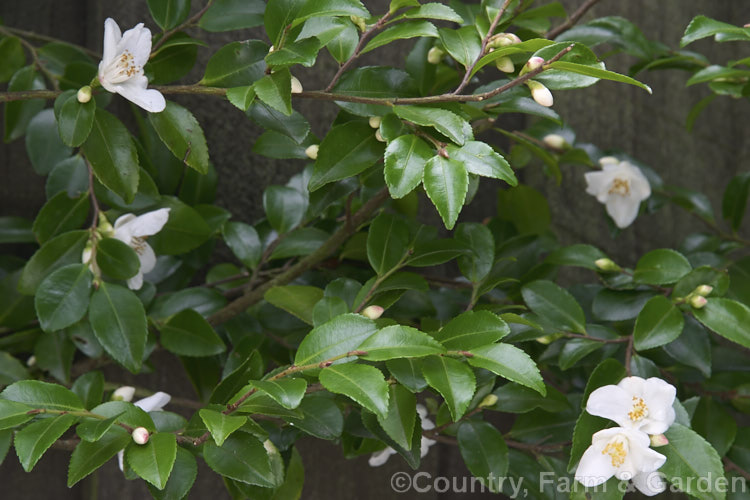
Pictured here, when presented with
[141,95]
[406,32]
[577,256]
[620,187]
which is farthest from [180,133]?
[620,187]

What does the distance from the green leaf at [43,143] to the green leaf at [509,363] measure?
0.66 meters

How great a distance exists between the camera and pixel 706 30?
41.6 inches

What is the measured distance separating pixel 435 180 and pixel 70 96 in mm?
433

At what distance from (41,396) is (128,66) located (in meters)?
0.37

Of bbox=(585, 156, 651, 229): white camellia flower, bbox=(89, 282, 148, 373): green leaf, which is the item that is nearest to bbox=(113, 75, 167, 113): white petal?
bbox=(89, 282, 148, 373): green leaf

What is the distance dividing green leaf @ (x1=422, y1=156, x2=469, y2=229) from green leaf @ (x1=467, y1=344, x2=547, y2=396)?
0.48 feet

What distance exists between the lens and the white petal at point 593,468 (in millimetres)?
910

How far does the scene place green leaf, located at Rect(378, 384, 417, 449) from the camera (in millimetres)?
883

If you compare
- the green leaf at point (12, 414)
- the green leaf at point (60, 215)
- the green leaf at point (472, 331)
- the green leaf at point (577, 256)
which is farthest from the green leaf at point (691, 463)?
the green leaf at point (60, 215)

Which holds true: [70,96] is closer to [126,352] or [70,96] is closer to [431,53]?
[126,352]

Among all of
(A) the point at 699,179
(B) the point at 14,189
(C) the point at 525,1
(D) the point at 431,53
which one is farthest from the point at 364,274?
(A) the point at 699,179

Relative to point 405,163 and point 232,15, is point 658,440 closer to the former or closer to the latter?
point 405,163

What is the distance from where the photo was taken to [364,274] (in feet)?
4.12

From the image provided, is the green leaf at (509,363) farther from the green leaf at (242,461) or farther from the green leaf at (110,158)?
the green leaf at (110,158)
